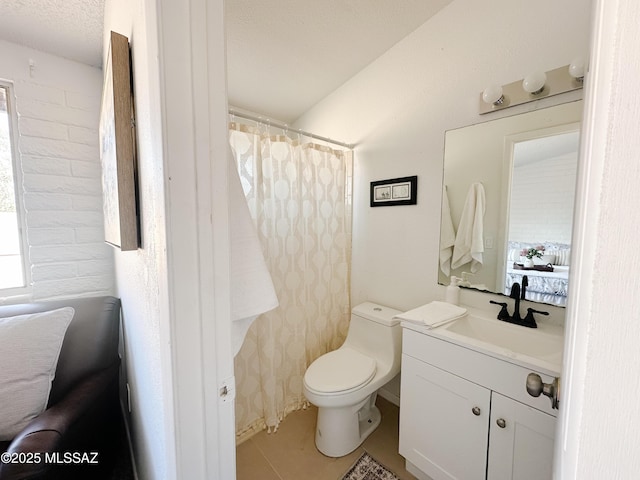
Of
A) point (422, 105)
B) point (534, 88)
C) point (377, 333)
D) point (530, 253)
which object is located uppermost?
point (422, 105)

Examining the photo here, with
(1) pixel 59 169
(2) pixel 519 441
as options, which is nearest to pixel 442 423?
(2) pixel 519 441

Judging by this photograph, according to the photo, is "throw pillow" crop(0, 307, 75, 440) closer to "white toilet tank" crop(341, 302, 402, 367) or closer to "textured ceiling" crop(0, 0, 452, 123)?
"textured ceiling" crop(0, 0, 452, 123)

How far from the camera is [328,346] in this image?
2.05 meters

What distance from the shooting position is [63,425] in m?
0.88

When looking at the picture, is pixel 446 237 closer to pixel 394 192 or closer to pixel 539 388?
pixel 394 192

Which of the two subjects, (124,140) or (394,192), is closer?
(124,140)

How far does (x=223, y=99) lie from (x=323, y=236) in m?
1.40

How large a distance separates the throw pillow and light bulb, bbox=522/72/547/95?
2243mm

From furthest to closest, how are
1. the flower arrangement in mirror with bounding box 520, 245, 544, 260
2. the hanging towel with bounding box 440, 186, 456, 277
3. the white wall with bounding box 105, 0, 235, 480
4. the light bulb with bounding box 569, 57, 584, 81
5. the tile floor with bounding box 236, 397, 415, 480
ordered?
the hanging towel with bounding box 440, 186, 456, 277
the tile floor with bounding box 236, 397, 415, 480
the flower arrangement in mirror with bounding box 520, 245, 544, 260
the light bulb with bounding box 569, 57, 584, 81
the white wall with bounding box 105, 0, 235, 480

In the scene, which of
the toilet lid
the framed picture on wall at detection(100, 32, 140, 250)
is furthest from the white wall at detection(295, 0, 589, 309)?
the framed picture on wall at detection(100, 32, 140, 250)

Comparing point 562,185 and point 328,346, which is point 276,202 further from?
point 562,185

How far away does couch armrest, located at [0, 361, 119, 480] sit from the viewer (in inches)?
29.6

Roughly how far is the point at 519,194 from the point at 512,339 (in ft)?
2.26

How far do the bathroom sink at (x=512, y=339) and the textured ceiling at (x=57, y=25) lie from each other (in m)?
2.13
